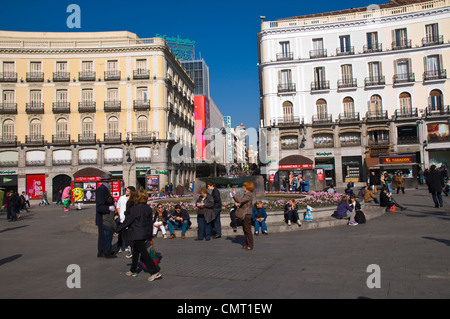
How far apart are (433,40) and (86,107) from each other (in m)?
41.8

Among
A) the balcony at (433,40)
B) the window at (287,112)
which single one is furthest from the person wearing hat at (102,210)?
the balcony at (433,40)

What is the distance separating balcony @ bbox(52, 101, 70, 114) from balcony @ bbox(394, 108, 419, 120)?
39.3 metres

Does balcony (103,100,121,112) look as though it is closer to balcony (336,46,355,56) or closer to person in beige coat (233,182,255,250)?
balcony (336,46,355,56)

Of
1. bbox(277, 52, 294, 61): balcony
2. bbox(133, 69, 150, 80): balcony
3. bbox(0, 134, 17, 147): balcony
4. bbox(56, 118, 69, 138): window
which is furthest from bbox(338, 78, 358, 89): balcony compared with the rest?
bbox(0, 134, 17, 147): balcony

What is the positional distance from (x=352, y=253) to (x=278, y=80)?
121 feet

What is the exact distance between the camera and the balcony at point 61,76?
4312 cm

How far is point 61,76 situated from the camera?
43.4m

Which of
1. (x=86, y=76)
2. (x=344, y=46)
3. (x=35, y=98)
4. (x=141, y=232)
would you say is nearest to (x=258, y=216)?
(x=141, y=232)

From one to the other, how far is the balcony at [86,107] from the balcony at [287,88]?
2317 centimetres

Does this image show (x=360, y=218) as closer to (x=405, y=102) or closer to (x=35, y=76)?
(x=405, y=102)

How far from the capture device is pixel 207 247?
9.62m

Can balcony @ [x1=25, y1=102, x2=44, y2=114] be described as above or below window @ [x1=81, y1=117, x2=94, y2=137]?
above

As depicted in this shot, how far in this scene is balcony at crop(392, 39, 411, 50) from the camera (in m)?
40.4

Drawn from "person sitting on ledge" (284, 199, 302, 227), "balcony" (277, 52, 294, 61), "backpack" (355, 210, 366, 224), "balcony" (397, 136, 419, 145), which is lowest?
"backpack" (355, 210, 366, 224)
